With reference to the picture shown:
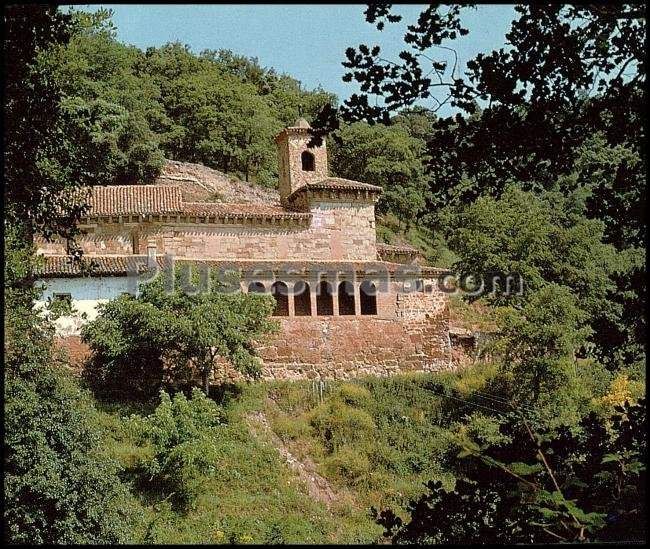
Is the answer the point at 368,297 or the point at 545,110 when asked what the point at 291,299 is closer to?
the point at 368,297

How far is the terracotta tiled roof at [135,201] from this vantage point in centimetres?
2998

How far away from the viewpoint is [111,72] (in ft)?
161

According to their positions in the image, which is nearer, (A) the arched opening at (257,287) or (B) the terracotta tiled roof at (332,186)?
(A) the arched opening at (257,287)

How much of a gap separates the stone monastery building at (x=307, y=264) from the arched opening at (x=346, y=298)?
0.05m

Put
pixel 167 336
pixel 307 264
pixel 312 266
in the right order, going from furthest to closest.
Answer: pixel 307 264 → pixel 312 266 → pixel 167 336

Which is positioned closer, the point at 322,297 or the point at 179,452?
the point at 179,452

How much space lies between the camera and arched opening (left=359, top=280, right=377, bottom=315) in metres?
30.3

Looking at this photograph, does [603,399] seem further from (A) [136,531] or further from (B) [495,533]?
(B) [495,533]

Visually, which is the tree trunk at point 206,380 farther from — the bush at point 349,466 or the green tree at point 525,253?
the green tree at point 525,253

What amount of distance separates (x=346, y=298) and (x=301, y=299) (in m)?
1.98

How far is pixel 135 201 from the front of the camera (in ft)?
101

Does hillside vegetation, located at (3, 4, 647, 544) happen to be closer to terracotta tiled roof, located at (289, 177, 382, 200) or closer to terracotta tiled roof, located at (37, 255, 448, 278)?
terracotta tiled roof, located at (37, 255, 448, 278)

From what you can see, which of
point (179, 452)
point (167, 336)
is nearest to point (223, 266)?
point (167, 336)

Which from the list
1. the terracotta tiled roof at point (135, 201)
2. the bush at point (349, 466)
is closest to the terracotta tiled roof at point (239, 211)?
the terracotta tiled roof at point (135, 201)
